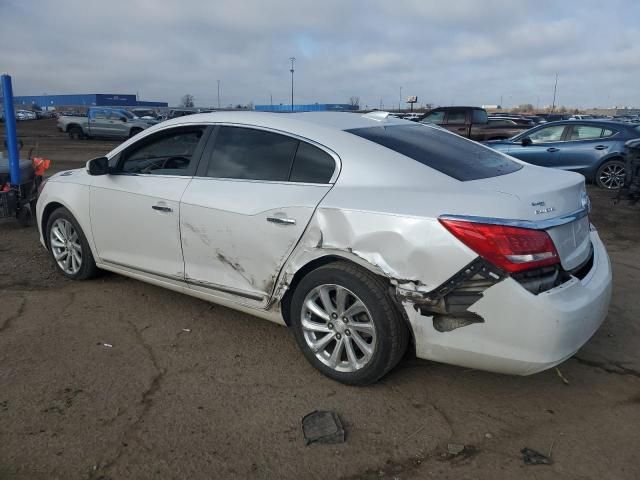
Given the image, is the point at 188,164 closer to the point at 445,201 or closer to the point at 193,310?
the point at 193,310

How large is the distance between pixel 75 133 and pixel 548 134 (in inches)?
994

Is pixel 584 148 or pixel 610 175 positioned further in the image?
pixel 584 148

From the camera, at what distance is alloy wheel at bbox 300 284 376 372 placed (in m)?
3.15

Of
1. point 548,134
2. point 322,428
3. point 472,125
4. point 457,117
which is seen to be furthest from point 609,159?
point 322,428

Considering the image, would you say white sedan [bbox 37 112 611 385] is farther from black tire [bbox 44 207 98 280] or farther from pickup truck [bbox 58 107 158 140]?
pickup truck [bbox 58 107 158 140]

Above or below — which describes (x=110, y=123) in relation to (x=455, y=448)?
above

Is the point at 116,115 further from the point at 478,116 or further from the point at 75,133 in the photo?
the point at 478,116

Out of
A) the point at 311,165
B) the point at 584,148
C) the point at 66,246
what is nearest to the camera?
the point at 311,165

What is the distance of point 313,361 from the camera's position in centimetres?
341

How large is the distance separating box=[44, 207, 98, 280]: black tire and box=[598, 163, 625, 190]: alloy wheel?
1036cm

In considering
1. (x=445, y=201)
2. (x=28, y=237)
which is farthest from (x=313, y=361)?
(x=28, y=237)

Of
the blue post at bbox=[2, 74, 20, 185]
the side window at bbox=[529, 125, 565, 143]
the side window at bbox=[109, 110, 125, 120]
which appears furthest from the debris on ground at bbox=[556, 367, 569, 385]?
the side window at bbox=[109, 110, 125, 120]

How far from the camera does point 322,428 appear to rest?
2.88 metres

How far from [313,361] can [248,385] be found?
16.8 inches
